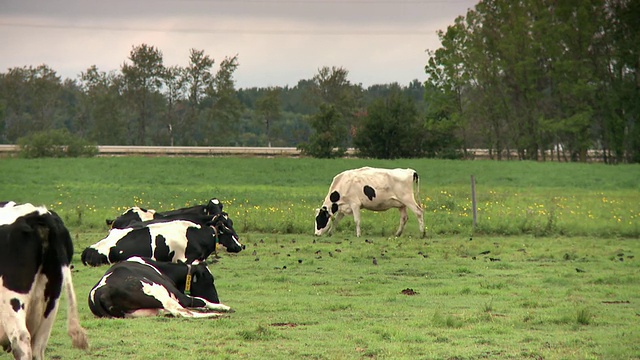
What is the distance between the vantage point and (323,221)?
2744cm

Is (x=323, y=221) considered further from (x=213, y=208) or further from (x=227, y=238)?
(x=227, y=238)

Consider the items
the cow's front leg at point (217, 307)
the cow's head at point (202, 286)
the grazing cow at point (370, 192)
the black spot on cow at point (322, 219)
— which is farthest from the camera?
the grazing cow at point (370, 192)

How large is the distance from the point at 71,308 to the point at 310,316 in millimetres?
5060

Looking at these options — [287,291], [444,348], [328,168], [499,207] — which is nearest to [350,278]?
[287,291]

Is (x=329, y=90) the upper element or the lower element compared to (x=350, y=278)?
upper

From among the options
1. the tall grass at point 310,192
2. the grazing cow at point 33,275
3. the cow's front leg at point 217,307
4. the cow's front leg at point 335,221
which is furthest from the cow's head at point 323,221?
the grazing cow at point 33,275

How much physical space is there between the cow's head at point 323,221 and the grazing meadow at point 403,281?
1.48 feet

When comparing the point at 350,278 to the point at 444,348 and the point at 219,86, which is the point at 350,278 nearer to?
the point at 444,348

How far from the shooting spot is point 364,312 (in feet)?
45.1

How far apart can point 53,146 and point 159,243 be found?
60253 mm

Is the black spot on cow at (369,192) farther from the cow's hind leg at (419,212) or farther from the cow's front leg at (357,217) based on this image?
the cow's hind leg at (419,212)

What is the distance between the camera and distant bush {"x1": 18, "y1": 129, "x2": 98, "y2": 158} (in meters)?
73.5

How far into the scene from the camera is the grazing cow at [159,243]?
1753cm

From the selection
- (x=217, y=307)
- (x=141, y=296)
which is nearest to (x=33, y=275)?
(x=141, y=296)
